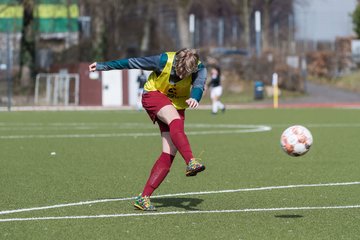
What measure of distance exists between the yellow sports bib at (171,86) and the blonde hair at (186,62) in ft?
0.86

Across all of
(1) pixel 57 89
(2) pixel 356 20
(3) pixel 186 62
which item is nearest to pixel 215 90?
(1) pixel 57 89

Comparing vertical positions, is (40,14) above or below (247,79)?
above

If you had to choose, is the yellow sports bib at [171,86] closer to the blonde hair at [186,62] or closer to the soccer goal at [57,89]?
the blonde hair at [186,62]

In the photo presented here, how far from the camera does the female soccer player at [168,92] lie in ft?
36.3

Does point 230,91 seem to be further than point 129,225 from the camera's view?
Yes

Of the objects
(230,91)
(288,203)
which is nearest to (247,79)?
(230,91)

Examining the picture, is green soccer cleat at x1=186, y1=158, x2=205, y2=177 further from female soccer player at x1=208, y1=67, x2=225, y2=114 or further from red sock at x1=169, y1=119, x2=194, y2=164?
female soccer player at x1=208, y1=67, x2=225, y2=114

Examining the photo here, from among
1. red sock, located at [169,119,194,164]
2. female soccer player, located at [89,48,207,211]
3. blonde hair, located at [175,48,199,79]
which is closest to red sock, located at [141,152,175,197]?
female soccer player, located at [89,48,207,211]

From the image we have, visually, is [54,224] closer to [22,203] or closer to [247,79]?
[22,203]

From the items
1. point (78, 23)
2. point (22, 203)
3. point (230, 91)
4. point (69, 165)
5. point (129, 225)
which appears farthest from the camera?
point (78, 23)

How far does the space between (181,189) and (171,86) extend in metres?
2.30

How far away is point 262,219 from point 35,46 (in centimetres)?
4530

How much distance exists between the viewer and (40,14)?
5538 centimetres

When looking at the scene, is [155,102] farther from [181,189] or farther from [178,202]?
[181,189]
